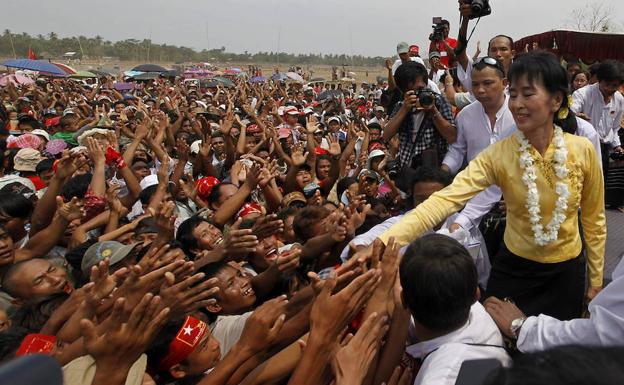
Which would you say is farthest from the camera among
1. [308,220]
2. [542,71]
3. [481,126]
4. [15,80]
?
[15,80]

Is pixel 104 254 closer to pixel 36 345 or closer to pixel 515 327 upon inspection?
pixel 36 345

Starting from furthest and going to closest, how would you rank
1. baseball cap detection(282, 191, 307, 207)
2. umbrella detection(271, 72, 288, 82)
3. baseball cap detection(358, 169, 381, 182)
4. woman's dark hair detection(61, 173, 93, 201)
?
umbrella detection(271, 72, 288, 82) → baseball cap detection(358, 169, 381, 182) → baseball cap detection(282, 191, 307, 207) → woman's dark hair detection(61, 173, 93, 201)

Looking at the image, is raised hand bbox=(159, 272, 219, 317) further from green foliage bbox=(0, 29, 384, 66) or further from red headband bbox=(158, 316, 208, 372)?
green foliage bbox=(0, 29, 384, 66)

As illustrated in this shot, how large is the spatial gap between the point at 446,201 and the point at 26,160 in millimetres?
4735

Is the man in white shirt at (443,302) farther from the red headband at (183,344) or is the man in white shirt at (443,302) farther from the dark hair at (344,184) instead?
the dark hair at (344,184)

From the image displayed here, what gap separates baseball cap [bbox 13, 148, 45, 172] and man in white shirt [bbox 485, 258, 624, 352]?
502 centimetres

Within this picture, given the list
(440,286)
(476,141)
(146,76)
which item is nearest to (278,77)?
(146,76)

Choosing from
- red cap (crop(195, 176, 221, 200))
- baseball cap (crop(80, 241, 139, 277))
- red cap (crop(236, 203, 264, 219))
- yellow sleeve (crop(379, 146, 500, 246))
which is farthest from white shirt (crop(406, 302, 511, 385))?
red cap (crop(195, 176, 221, 200))

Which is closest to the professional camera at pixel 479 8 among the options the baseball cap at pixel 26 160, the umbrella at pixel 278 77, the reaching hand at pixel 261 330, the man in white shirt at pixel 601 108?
the man in white shirt at pixel 601 108

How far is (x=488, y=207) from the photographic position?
289cm

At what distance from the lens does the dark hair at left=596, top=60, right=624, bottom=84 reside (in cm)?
457

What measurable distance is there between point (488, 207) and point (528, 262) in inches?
23.4

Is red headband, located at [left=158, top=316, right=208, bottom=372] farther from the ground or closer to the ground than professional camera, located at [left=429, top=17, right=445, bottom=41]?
closer to the ground

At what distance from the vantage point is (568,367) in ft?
2.43
